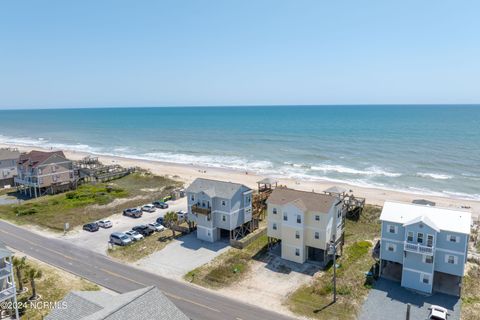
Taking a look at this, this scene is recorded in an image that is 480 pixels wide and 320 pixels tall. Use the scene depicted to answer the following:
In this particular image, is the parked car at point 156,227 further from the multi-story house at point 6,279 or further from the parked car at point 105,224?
the multi-story house at point 6,279

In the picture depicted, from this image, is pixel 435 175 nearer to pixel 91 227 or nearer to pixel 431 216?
pixel 431 216

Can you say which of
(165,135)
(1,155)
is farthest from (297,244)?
(165,135)

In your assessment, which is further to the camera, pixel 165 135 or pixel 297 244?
pixel 165 135

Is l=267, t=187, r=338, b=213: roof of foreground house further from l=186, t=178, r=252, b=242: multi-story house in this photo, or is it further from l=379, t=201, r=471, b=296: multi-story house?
l=379, t=201, r=471, b=296: multi-story house

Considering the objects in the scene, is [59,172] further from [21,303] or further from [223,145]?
[223,145]

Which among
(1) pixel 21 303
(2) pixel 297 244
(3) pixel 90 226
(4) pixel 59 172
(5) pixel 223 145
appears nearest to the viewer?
(1) pixel 21 303

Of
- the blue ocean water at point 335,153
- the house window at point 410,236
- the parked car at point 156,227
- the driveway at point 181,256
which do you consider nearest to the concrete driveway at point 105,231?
the parked car at point 156,227

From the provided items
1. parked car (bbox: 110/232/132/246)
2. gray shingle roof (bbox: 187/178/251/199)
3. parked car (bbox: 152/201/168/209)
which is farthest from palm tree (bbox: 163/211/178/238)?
parked car (bbox: 152/201/168/209)

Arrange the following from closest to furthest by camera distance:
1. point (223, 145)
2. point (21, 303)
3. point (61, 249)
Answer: point (21, 303)
point (61, 249)
point (223, 145)
